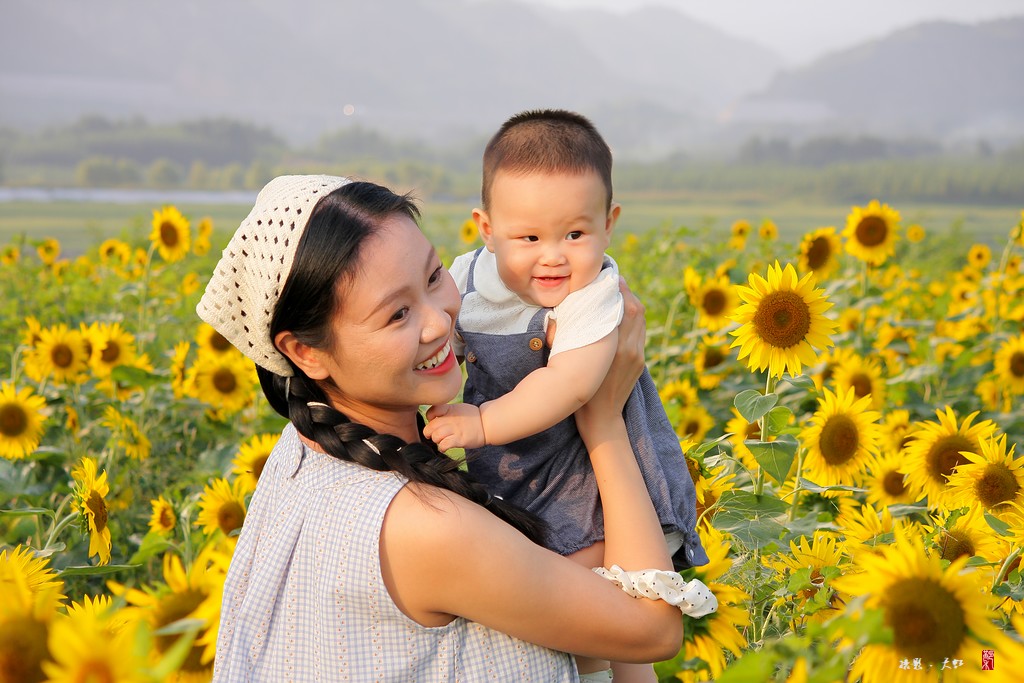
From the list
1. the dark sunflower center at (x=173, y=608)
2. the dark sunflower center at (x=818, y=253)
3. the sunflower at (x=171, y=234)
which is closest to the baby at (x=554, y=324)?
the dark sunflower center at (x=173, y=608)

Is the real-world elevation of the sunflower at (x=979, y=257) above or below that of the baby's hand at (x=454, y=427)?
below

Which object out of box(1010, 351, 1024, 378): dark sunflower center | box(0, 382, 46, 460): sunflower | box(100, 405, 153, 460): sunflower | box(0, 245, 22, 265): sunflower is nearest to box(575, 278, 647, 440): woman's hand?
box(0, 382, 46, 460): sunflower

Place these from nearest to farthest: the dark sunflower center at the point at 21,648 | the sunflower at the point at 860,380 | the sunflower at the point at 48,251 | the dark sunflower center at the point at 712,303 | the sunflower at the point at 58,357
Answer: the dark sunflower center at the point at 21,648 → the sunflower at the point at 860,380 → the sunflower at the point at 58,357 → the dark sunflower center at the point at 712,303 → the sunflower at the point at 48,251

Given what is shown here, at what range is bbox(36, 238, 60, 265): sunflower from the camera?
5430 millimetres

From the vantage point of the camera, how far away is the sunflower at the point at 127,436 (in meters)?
3.19

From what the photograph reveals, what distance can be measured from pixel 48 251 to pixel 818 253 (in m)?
4.11

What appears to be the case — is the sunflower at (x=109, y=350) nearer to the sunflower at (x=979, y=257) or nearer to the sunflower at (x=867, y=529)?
the sunflower at (x=867, y=529)

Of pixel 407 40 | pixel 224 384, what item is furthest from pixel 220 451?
pixel 407 40

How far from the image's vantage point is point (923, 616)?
0.95 m

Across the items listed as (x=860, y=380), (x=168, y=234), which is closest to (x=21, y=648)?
(x=860, y=380)

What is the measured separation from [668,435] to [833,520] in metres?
0.75

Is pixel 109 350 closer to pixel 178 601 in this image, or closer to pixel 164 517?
pixel 164 517

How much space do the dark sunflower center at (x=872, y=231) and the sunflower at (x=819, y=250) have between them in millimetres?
121

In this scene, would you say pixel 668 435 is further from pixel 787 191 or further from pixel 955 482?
pixel 787 191
